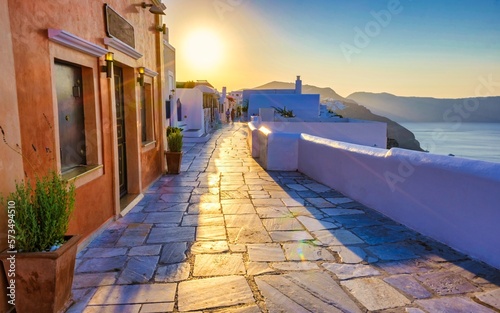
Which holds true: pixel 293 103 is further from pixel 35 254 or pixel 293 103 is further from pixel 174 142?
pixel 35 254

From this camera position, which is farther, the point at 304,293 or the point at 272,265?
the point at 272,265

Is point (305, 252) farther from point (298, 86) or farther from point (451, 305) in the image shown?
point (298, 86)

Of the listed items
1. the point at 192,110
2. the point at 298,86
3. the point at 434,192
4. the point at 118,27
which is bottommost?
the point at 434,192

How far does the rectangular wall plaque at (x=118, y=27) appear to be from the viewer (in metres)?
4.30

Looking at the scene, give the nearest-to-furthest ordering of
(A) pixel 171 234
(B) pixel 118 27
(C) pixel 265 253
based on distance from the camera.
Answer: (C) pixel 265 253, (A) pixel 171 234, (B) pixel 118 27

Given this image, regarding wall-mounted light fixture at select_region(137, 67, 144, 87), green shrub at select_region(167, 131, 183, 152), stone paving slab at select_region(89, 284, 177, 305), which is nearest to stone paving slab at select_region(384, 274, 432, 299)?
stone paving slab at select_region(89, 284, 177, 305)

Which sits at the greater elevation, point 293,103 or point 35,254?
point 293,103

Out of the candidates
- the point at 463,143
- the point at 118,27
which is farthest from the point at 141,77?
the point at 463,143

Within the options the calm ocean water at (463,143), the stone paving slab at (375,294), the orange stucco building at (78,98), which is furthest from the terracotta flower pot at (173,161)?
the calm ocean water at (463,143)

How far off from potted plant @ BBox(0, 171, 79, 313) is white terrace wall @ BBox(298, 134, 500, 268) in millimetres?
3814

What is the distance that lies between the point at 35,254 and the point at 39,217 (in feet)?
0.94

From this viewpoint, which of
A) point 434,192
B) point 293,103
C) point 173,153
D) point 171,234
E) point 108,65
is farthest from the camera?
point 293,103

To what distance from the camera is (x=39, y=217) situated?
239 centimetres

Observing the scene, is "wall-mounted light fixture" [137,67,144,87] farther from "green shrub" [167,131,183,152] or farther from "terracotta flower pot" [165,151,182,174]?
"terracotta flower pot" [165,151,182,174]
